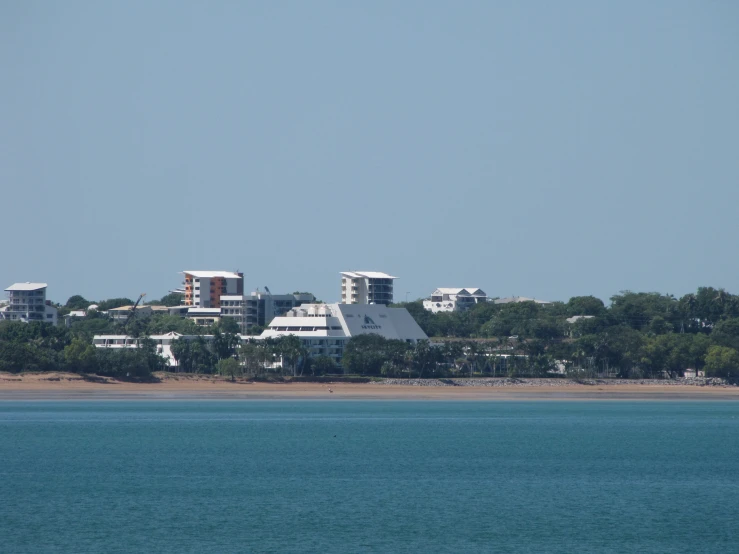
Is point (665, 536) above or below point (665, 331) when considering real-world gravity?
below

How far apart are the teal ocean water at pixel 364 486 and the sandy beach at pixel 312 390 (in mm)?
21785

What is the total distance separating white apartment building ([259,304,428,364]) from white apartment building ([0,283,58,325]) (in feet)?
174

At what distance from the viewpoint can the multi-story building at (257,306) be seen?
171500 millimetres

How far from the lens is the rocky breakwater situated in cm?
11713

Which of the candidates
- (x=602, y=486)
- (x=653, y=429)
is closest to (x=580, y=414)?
(x=653, y=429)

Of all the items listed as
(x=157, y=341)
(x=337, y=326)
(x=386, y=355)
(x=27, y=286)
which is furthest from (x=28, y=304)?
(x=386, y=355)

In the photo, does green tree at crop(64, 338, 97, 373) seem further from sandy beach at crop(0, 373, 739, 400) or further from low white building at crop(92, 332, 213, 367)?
low white building at crop(92, 332, 213, 367)

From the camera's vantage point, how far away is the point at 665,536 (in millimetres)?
33688

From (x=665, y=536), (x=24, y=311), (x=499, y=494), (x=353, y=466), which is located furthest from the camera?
(x=24, y=311)

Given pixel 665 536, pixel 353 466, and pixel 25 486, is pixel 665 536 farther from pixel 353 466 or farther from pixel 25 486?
pixel 25 486

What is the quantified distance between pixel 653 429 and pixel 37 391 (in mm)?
55769

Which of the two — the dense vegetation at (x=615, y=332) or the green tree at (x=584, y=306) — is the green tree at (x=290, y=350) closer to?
the dense vegetation at (x=615, y=332)

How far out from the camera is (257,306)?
6791 inches

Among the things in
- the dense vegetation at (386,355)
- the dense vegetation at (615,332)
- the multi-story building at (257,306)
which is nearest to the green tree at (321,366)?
the dense vegetation at (386,355)
